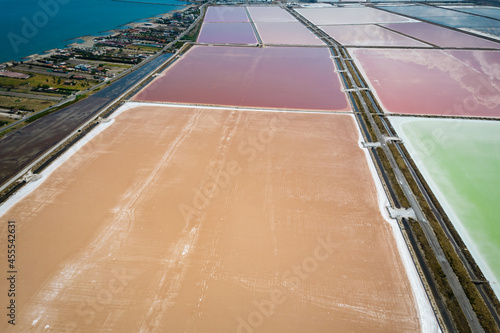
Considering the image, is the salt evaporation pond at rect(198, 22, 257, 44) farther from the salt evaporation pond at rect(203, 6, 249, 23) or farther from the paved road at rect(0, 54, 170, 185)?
the paved road at rect(0, 54, 170, 185)

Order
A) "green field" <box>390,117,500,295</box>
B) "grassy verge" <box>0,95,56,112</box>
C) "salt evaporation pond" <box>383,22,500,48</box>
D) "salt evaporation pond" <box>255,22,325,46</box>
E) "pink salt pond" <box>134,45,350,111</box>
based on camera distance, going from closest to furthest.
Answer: "green field" <box>390,117,500,295</box>, "grassy verge" <box>0,95,56,112</box>, "pink salt pond" <box>134,45,350,111</box>, "salt evaporation pond" <box>383,22,500,48</box>, "salt evaporation pond" <box>255,22,325,46</box>

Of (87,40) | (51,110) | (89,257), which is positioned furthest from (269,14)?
(89,257)

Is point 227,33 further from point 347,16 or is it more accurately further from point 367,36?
point 347,16

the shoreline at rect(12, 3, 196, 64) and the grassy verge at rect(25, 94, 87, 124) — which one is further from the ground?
the shoreline at rect(12, 3, 196, 64)

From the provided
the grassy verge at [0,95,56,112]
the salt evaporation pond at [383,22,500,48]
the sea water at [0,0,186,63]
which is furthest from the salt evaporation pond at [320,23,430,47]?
the sea water at [0,0,186,63]

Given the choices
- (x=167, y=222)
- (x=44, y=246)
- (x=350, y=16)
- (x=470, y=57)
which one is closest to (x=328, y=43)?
(x=470, y=57)
